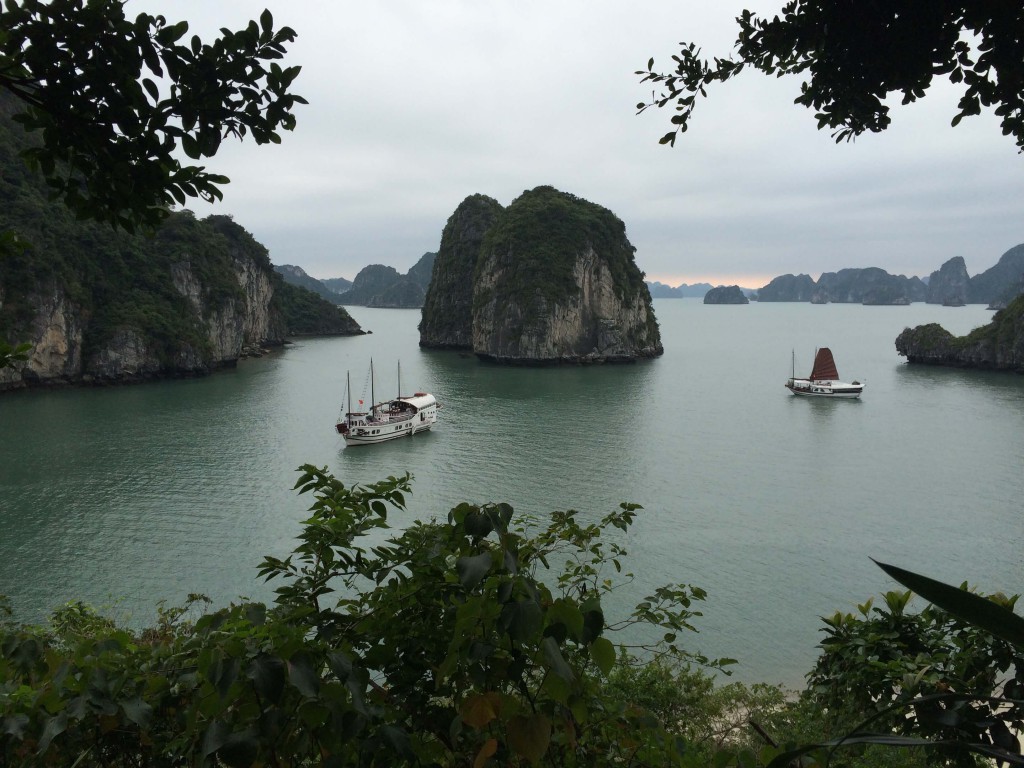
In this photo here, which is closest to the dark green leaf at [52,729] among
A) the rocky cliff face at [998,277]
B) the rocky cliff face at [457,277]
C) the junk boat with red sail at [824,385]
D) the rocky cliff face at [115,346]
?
the rocky cliff face at [115,346]

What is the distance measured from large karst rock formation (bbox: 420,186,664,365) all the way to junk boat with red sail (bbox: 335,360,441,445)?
28.2 metres

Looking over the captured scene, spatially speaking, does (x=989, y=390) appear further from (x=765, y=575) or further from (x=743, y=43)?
(x=743, y=43)

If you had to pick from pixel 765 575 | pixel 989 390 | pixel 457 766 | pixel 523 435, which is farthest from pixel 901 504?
pixel 989 390

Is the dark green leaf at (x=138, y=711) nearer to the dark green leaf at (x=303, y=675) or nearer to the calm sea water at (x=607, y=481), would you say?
the dark green leaf at (x=303, y=675)

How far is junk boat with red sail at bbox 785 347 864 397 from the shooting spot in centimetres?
4138

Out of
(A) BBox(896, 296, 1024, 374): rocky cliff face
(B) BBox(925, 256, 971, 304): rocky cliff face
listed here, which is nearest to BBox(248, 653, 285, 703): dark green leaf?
(A) BBox(896, 296, 1024, 374): rocky cliff face

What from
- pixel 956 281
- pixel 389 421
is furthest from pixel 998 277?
pixel 389 421

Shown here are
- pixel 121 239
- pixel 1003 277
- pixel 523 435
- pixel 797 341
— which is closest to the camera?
pixel 523 435

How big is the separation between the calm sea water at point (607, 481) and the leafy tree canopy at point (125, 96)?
11.3 metres

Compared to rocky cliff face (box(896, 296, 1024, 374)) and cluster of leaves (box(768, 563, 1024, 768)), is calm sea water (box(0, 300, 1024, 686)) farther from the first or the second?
rocky cliff face (box(896, 296, 1024, 374))

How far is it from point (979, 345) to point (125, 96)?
64.4 metres

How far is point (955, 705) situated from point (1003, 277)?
230m

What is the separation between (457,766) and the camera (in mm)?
2014

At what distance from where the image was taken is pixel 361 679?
1.61 meters
